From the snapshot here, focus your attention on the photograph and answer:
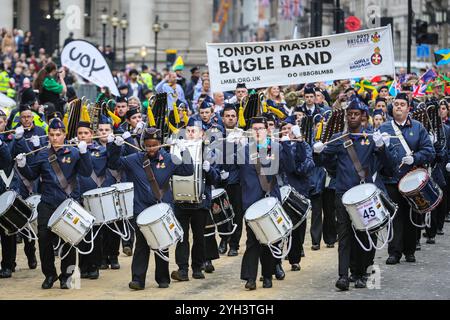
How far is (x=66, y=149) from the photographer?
1535 cm

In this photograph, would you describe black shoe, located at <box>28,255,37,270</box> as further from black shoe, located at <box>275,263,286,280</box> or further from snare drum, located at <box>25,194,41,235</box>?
black shoe, located at <box>275,263,286,280</box>

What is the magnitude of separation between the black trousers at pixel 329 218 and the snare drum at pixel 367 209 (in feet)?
14.0

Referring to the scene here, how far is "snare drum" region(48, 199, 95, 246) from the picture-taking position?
14.8 m

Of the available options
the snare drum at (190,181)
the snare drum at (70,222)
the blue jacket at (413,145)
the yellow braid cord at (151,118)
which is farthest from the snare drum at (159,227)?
the blue jacket at (413,145)

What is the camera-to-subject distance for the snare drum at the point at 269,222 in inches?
572

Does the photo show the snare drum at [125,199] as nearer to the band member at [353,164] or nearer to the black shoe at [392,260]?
the band member at [353,164]

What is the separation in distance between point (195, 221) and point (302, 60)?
3.14 meters

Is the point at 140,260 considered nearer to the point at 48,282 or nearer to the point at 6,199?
the point at 48,282

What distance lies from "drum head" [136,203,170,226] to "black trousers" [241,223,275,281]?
934 millimetres

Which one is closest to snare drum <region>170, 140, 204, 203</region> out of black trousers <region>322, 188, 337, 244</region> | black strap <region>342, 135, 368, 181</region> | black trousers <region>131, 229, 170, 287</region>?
black trousers <region>131, 229, 170, 287</region>

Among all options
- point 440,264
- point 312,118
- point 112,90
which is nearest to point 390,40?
point 312,118

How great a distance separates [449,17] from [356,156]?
43.4m
